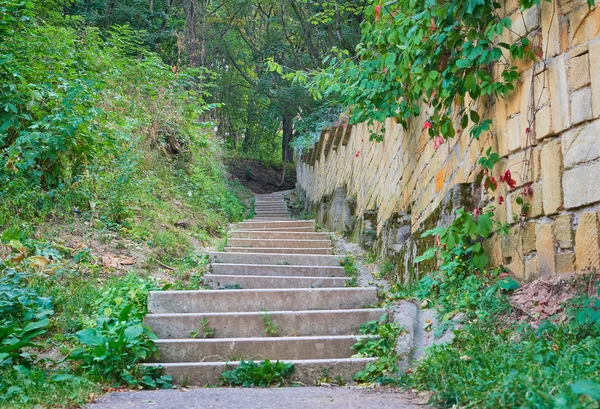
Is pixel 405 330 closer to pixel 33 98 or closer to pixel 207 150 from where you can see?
pixel 33 98

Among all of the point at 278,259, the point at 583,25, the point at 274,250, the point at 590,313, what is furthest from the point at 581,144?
the point at 274,250

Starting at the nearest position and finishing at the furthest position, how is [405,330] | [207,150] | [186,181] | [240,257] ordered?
[405,330]
[240,257]
[186,181]
[207,150]

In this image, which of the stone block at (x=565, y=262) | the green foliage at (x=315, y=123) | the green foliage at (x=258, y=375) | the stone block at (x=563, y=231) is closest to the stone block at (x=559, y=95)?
the stone block at (x=563, y=231)

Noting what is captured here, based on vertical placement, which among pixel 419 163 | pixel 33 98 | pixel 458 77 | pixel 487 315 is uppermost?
pixel 33 98

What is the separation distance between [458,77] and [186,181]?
7.12 metres

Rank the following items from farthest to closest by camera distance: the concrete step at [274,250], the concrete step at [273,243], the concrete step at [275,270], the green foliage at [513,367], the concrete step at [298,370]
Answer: the concrete step at [273,243] < the concrete step at [274,250] < the concrete step at [275,270] < the concrete step at [298,370] < the green foliage at [513,367]

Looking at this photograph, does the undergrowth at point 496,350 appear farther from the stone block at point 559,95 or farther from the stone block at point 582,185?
the stone block at point 559,95

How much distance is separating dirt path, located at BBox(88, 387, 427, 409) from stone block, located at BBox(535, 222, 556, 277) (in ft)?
3.21

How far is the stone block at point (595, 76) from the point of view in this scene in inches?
96.3

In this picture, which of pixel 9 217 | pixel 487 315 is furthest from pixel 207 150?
pixel 487 315

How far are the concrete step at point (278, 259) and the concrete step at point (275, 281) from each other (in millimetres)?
775

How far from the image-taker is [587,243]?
2537 mm

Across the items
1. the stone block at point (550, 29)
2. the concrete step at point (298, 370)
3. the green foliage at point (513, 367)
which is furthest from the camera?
the concrete step at point (298, 370)

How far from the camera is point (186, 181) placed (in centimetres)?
967
